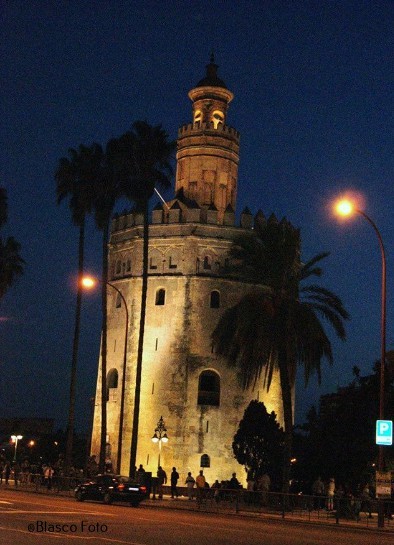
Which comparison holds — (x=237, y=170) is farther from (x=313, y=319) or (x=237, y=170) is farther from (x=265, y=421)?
(x=313, y=319)

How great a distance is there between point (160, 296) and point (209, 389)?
6.42 m

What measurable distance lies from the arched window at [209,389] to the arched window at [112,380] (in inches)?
229

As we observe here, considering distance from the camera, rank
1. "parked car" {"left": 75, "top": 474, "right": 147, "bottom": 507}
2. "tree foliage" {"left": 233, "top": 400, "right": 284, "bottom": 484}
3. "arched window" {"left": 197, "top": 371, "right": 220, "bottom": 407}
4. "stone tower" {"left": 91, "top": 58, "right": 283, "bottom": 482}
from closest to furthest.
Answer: "parked car" {"left": 75, "top": 474, "right": 147, "bottom": 507} < "tree foliage" {"left": 233, "top": 400, "right": 284, "bottom": 484} < "stone tower" {"left": 91, "top": 58, "right": 283, "bottom": 482} < "arched window" {"left": 197, "top": 371, "right": 220, "bottom": 407}

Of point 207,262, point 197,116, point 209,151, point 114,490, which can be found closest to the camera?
point 114,490

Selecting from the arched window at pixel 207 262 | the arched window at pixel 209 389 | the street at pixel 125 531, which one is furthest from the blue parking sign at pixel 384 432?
the arched window at pixel 207 262

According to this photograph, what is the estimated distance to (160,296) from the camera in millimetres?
55281

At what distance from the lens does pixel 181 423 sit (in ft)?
172

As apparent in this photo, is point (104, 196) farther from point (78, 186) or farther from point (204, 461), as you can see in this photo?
point (204, 461)

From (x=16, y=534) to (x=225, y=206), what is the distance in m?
43.9

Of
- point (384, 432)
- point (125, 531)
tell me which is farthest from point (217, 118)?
point (125, 531)

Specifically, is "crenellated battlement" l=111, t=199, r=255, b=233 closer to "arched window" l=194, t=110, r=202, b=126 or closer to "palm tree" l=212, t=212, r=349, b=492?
"arched window" l=194, t=110, r=202, b=126

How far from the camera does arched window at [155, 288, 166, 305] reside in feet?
181

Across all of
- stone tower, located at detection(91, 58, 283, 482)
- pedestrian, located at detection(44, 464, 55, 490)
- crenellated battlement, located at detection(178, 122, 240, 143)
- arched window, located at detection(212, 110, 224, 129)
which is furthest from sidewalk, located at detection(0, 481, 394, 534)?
arched window, located at detection(212, 110, 224, 129)

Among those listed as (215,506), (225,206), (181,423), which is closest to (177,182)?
(225,206)
